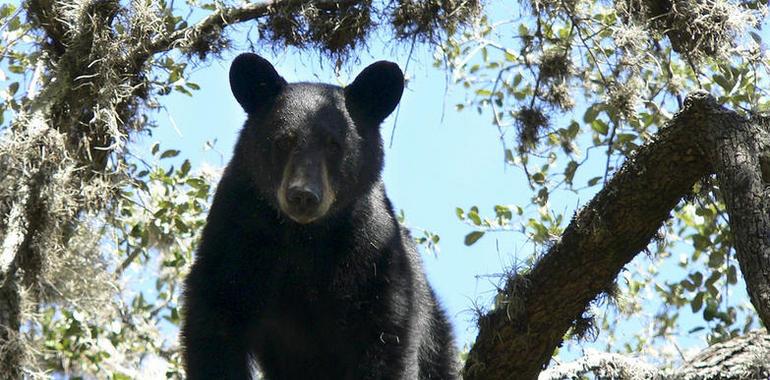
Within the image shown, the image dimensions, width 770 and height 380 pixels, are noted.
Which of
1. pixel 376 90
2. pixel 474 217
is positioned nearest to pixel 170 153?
pixel 376 90

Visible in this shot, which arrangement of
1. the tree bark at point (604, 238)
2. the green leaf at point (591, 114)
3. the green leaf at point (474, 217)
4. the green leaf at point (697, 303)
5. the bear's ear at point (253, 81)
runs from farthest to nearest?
1. the green leaf at point (474, 217)
2. the green leaf at point (697, 303)
3. the green leaf at point (591, 114)
4. the bear's ear at point (253, 81)
5. the tree bark at point (604, 238)

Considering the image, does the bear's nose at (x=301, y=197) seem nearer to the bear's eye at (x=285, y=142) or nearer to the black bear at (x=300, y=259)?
the black bear at (x=300, y=259)

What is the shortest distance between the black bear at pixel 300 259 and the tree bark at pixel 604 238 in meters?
0.75

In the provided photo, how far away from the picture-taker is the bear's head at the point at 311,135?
5.44 meters

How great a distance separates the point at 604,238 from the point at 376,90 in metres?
2.00

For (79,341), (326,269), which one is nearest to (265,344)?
(326,269)

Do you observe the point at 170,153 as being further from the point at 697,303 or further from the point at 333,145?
the point at 697,303

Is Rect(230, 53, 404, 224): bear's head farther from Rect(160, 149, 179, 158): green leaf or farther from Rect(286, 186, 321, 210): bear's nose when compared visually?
Rect(160, 149, 179, 158): green leaf

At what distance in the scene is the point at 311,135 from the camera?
18.8ft

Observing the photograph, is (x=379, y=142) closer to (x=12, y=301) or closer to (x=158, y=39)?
(x=158, y=39)

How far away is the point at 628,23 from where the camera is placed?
19.9ft

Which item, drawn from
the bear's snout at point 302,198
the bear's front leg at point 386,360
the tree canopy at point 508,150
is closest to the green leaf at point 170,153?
the tree canopy at point 508,150

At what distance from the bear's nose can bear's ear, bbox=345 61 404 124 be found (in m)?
1.13

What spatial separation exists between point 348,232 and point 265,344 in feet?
2.61
